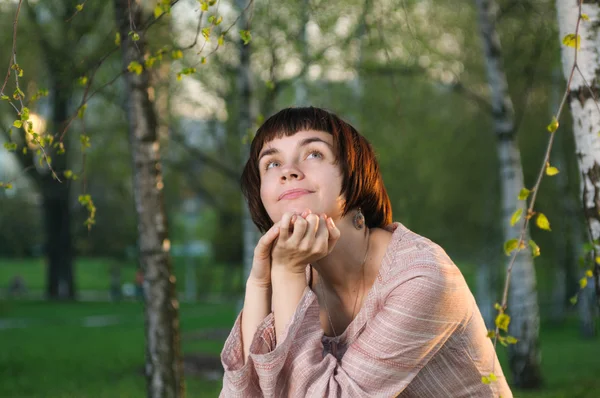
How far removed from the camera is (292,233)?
7.84 ft

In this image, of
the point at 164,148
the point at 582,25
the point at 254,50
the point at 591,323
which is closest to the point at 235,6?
the point at 254,50

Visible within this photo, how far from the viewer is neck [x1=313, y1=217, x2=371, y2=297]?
260 centimetres

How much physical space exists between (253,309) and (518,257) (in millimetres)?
8193

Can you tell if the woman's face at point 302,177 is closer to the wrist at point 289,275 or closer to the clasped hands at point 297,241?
the clasped hands at point 297,241

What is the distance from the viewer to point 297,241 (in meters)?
2.36

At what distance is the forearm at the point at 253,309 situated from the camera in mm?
2476

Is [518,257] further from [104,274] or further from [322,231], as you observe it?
[104,274]

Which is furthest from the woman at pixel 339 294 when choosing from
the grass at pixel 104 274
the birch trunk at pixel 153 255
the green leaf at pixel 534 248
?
the grass at pixel 104 274

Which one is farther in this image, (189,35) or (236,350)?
(189,35)

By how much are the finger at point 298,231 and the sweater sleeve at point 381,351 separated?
8.9 inches

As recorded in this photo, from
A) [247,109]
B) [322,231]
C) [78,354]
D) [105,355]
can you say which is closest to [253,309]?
[322,231]

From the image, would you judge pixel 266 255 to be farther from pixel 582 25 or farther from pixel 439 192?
pixel 439 192

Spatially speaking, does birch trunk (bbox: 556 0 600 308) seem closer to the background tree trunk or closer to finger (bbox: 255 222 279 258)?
finger (bbox: 255 222 279 258)

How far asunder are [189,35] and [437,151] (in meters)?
10.8
